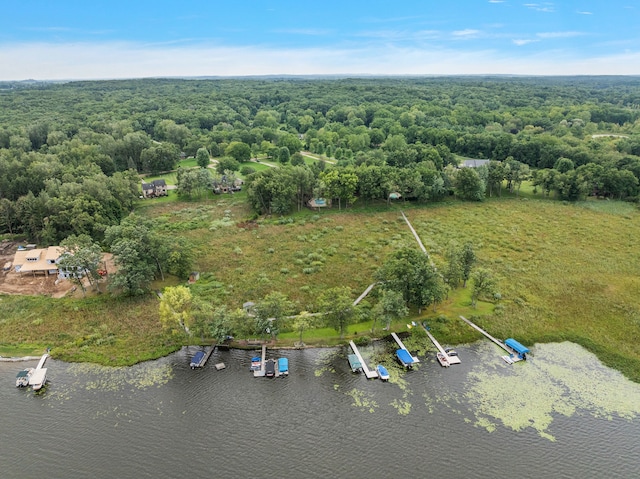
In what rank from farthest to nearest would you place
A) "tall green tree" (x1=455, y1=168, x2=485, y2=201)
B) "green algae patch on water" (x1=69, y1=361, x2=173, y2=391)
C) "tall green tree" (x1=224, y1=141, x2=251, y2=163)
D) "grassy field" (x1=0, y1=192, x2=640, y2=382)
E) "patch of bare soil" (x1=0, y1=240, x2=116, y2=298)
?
"tall green tree" (x1=224, y1=141, x2=251, y2=163), "tall green tree" (x1=455, y1=168, x2=485, y2=201), "patch of bare soil" (x1=0, y1=240, x2=116, y2=298), "grassy field" (x1=0, y1=192, x2=640, y2=382), "green algae patch on water" (x1=69, y1=361, x2=173, y2=391)

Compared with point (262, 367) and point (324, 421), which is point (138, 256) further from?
point (324, 421)

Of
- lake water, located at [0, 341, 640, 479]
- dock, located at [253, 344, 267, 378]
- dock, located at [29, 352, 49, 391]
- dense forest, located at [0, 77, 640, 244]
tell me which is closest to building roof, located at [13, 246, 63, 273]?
dense forest, located at [0, 77, 640, 244]

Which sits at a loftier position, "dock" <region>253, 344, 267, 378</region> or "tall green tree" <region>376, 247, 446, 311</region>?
"tall green tree" <region>376, 247, 446, 311</region>

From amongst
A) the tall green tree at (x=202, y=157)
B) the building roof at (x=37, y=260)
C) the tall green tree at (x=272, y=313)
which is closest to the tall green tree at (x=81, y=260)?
the building roof at (x=37, y=260)

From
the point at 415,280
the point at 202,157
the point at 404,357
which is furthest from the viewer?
the point at 202,157

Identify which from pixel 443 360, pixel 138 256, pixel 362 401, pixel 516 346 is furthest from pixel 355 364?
pixel 138 256

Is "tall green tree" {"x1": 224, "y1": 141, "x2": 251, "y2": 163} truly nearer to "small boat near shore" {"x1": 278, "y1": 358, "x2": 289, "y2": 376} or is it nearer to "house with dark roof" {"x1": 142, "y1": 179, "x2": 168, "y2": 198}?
"house with dark roof" {"x1": 142, "y1": 179, "x2": 168, "y2": 198}
